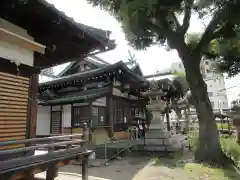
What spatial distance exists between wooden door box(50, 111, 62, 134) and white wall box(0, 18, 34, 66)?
11.9m

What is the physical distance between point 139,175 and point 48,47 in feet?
17.8

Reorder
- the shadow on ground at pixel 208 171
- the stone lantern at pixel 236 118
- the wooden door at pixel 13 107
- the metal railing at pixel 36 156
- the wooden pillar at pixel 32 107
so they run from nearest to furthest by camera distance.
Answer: the metal railing at pixel 36 156
the wooden door at pixel 13 107
the wooden pillar at pixel 32 107
the shadow on ground at pixel 208 171
the stone lantern at pixel 236 118

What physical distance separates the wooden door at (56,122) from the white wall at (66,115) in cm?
44

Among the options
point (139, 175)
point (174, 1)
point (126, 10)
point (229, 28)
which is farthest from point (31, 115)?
point (229, 28)

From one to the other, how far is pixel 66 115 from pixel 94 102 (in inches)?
107

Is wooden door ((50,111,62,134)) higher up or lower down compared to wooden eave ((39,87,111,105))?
lower down

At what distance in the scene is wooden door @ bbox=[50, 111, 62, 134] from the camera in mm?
16312

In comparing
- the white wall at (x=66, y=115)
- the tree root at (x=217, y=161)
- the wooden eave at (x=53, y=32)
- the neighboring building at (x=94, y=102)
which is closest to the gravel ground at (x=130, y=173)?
the tree root at (x=217, y=161)

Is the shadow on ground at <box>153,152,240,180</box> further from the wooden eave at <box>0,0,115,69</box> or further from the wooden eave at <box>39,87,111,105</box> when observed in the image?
the wooden eave at <box>39,87,111,105</box>

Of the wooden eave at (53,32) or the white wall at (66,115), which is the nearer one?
the wooden eave at (53,32)

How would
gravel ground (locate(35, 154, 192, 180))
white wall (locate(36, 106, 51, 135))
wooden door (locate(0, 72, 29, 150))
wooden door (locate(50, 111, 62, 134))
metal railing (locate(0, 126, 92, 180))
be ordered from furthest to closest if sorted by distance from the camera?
1. white wall (locate(36, 106, 51, 135))
2. wooden door (locate(50, 111, 62, 134))
3. gravel ground (locate(35, 154, 192, 180))
4. wooden door (locate(0, 72, 29, 150))
5. metal railing (locate(0, 126, 92, 180))

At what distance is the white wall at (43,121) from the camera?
55.9ft

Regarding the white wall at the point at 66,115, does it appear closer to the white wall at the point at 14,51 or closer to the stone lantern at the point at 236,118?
the white wall at the point at 14,51

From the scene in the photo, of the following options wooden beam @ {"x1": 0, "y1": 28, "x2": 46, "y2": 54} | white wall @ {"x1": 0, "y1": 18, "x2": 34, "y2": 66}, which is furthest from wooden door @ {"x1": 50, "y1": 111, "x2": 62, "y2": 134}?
wooden beam @ {"x1": 0, "y1": 28, "x2": 46, "y2": 54}
